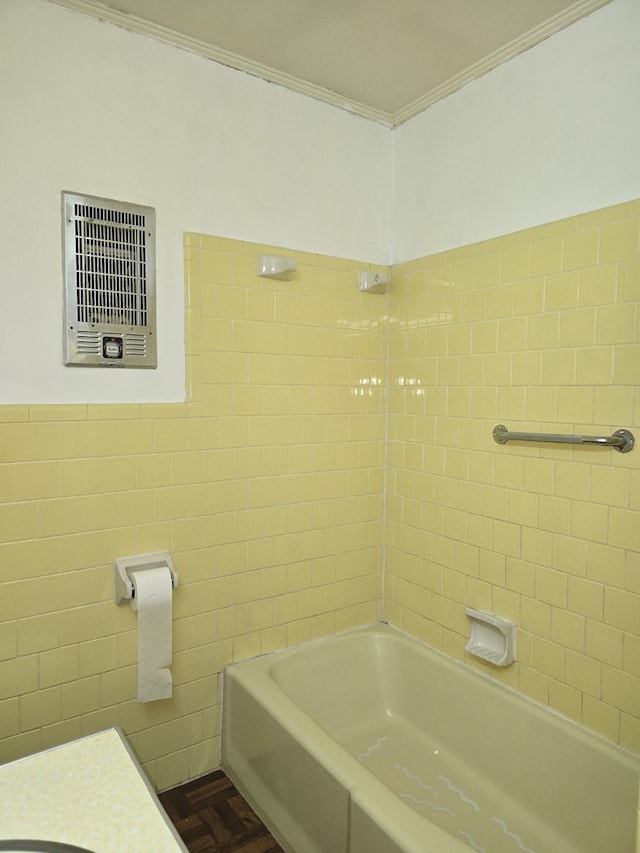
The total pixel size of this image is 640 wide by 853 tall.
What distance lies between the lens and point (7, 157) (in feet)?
5.33

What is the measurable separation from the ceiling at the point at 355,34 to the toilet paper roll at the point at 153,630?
1.71 metres

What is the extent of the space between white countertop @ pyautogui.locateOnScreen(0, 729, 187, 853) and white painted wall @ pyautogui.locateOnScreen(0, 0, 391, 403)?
999 mm

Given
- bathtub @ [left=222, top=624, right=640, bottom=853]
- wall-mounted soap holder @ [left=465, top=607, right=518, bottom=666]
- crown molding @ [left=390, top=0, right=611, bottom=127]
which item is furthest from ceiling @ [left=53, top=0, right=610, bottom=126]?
bathtub @ [left=222, top=624, right=640, bottom=853]

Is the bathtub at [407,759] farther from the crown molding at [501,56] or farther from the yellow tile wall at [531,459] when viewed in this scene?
the crown molding at [501,56]

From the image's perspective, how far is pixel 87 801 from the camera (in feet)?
3.26

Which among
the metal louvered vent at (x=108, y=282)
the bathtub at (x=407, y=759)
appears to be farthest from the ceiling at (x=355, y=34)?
the bathtub at (x=407, y=759)

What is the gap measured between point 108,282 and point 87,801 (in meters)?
1.37

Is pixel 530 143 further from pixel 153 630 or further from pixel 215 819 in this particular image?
pixel 215 819

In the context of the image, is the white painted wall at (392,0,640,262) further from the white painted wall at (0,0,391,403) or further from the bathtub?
the bathtub

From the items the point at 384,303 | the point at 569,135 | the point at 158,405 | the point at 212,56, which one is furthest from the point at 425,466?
the point at 212,56

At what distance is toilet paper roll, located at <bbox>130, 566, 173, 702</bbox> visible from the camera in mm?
1796

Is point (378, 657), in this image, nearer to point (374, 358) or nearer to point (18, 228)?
point (374, 358)

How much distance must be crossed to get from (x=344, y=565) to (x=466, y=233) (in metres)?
1.36

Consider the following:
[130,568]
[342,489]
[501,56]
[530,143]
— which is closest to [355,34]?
[501,56]
